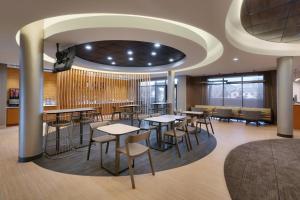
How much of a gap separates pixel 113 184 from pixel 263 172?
9.10ft

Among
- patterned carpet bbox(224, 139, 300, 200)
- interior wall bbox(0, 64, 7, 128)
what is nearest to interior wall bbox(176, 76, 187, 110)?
patterned carpet bbox(224, 139, 300, 200)

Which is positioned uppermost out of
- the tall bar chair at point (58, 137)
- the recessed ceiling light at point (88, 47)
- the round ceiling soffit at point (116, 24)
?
the recessed ceiling light at point (88, 47)

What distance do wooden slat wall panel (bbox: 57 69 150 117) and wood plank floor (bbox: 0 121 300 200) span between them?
453cm

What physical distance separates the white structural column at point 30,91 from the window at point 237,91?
9391mm

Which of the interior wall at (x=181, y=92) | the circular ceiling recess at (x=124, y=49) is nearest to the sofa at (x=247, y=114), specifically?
the interior wall at (x=181, y=92)

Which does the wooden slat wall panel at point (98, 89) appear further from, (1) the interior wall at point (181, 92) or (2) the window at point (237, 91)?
(2) the window at point (237, 91)

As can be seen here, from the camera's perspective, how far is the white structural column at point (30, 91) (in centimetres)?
346

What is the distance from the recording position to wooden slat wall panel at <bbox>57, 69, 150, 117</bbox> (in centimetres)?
752

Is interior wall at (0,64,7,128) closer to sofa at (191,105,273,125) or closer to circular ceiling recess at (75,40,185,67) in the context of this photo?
circular ceiling recess at (75,40,185,67)

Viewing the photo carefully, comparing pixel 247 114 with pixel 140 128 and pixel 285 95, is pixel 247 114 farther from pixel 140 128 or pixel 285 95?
pixel 140 128

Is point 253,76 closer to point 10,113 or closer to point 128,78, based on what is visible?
point 128,78

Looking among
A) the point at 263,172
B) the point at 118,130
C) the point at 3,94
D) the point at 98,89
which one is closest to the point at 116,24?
the point at 118,130

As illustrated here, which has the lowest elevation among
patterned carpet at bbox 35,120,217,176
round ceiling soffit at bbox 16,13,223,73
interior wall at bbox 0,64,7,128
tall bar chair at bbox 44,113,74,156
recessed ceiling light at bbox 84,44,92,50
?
patterned carpet at bbox 35,120,217,176

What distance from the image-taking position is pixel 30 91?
350 cm
